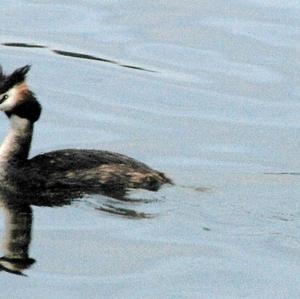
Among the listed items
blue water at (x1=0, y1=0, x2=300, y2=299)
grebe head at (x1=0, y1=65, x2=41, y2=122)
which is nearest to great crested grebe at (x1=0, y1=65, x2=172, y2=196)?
grebe head at (x1=0, y1=65, x2=41, y2=122)

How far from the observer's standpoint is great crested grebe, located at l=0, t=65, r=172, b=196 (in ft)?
41.8

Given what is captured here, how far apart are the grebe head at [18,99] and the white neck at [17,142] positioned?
0.20ft

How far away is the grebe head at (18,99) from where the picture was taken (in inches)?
514

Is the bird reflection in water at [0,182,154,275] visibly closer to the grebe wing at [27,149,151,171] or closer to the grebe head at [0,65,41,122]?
the grebe wing at [27,149,151,171]

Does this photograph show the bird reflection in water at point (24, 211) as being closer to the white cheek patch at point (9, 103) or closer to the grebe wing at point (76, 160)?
the grebe wing at point (76, 160)

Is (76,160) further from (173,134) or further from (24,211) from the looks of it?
(173,134)

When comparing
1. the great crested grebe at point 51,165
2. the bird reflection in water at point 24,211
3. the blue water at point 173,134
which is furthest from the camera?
the great crested grebe at point 51,165

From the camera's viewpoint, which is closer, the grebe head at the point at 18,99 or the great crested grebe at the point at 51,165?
the great crested grebe at the point at 51,165

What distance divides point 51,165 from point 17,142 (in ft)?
1.55

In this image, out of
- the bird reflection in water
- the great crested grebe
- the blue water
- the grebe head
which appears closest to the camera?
the blue water

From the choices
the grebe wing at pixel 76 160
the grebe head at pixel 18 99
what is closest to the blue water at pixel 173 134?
the grebe wing at pixel 76 160

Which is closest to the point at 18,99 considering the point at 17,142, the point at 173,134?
the point at 17,142

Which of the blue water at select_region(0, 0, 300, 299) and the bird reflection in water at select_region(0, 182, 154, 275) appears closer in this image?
the blue water at select_region(0, 0, 300, 299)

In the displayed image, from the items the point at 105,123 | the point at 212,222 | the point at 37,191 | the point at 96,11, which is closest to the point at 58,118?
the point at 105,123
